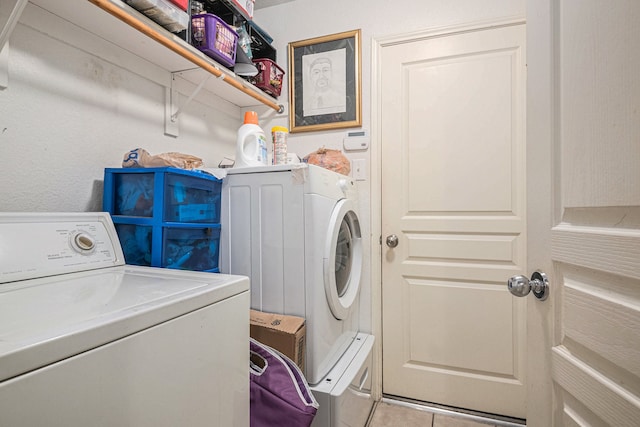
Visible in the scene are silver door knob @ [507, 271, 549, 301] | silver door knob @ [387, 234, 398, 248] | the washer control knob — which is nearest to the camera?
silver door knob @ [507, 271, 549, 301]

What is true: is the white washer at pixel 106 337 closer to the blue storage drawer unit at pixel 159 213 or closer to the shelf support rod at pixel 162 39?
the blue storage drawer unit at pixel 159 213

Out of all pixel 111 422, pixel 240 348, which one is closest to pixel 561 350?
pixel 240 348

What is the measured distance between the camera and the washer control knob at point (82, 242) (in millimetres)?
926

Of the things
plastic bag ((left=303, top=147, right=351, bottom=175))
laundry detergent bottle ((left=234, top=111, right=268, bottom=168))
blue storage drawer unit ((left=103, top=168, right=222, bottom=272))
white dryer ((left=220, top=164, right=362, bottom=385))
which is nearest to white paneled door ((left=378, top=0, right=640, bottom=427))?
plastic bag ((left=303, top=147, right=351, bottom=175))

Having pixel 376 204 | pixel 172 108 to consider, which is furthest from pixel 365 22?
pixel 172 108

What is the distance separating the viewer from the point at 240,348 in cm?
77

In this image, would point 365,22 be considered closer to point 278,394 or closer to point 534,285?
point 534,285

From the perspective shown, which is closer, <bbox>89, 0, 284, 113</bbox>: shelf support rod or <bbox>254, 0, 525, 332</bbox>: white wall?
<bbox>89, 0, 284, 113</bbox>: shelf support rod

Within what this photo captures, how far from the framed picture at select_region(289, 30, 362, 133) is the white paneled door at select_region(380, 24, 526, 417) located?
0.65ft

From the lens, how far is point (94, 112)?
4.16 ft

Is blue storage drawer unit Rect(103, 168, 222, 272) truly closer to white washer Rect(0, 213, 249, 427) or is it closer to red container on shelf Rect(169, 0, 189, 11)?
white washer Rect(0, 213, 249, 427)

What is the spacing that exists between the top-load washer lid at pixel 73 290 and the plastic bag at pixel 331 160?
1225mm

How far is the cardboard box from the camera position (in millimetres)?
1156

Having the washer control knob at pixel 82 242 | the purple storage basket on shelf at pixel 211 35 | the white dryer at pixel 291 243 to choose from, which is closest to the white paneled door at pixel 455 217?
the white dryer at pixel 291 243
